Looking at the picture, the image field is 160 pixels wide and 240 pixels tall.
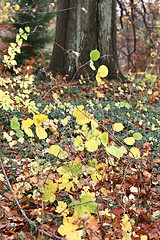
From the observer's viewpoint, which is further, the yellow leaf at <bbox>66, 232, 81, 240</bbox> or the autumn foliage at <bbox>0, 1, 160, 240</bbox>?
the autumn foliage at <bbox>0, 1, 160, 240</bbox>

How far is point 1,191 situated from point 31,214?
14.4 inches

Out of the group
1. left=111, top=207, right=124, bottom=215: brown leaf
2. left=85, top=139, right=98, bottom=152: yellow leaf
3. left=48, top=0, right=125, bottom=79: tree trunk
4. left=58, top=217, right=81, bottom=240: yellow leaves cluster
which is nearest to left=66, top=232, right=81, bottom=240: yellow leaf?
left=58, top=217, right=81, bottom=240: yellow leaves cluster

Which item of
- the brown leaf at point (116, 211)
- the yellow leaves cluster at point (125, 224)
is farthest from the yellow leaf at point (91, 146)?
the brown leaf at point (116, 211)

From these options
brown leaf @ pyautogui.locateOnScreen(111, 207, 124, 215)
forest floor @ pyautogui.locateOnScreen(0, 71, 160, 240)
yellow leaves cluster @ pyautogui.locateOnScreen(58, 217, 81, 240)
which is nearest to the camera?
yellow leaves cluster @ pyautogui.locateOnScreen(58, 217, 81, 240)

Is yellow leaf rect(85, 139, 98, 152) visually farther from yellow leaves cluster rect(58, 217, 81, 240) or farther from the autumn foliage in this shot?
yellow leaves cluster rect(58, 217, 81, 240)

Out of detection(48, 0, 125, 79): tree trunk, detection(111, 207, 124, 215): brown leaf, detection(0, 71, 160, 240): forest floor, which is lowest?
detection(111, 207, 124, 215): brown leaf

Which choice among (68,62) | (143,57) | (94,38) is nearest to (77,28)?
(94,38)

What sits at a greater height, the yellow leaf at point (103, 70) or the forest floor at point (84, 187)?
the yellow leaf at point (103, 70)

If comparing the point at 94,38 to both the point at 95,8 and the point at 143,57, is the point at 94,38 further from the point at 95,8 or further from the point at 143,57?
the point at 143,57

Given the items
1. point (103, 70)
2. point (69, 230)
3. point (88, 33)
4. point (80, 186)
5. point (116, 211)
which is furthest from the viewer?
point (88, 33)

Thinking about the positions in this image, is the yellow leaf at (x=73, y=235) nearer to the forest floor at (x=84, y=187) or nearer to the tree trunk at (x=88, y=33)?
the forest floor at (x=84, y=187)

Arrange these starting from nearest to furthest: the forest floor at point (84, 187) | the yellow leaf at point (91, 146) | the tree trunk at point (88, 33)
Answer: the yellow leaf at point (91, 146)
the forest floor at point (84, 187)
the tree trunk at point (88, 33)

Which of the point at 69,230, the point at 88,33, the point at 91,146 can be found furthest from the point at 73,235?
the point at 88,33

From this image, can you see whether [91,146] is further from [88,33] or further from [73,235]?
[88,33]
